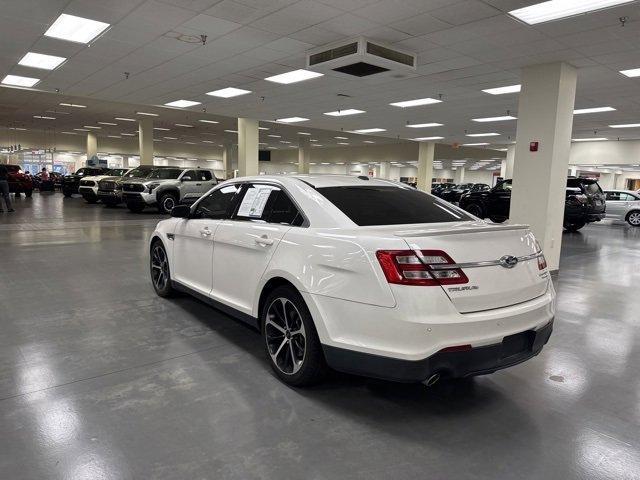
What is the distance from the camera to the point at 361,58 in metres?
6.93

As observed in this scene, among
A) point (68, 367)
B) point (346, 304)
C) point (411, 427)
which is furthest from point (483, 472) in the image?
point (68, 367)

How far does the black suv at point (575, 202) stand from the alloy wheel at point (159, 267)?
11.0 metres

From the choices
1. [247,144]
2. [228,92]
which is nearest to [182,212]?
[228,92]

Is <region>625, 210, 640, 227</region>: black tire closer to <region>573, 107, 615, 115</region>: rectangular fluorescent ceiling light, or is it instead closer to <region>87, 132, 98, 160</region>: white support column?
<region>573, 107, 615, 115</region>: rectangular fluorescent ceiling light

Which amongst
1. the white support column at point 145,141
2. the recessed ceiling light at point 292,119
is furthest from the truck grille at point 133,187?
the white support column at point 145,141

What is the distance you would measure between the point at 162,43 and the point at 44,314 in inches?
209

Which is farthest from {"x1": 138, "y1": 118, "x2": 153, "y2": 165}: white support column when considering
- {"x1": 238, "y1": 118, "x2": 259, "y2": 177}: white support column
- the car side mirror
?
the car side mirror

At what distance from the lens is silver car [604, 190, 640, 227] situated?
16.4 metres

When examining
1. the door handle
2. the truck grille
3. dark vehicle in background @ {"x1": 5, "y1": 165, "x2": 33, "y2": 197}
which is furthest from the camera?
dark vehicle in background @ {"x1": 5, "y1": 165, "x2": 33, "y2": 197}

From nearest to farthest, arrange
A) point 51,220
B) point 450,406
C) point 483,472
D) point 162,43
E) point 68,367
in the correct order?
point 483,472 < point 450,406 < point 68,367 < point 162,43 < point 51,220

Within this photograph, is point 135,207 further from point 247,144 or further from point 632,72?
point 632,72

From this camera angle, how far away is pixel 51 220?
12.4 metres

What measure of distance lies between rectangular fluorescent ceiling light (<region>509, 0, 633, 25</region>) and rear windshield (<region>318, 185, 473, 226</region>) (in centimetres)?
350

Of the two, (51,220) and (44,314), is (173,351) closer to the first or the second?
(44,314)
